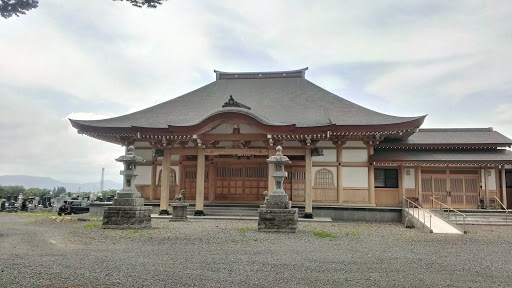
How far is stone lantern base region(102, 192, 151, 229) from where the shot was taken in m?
11.2

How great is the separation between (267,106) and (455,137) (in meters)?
9.59

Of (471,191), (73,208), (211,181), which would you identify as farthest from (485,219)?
(73,208)

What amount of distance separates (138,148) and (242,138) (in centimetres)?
587

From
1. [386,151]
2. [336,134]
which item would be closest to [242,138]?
[336,134]

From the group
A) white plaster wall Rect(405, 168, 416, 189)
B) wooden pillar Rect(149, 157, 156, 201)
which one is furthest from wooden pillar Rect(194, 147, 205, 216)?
white plaster wall Rect(405, 168, 416, 189)

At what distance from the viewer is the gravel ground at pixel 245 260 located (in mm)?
5168

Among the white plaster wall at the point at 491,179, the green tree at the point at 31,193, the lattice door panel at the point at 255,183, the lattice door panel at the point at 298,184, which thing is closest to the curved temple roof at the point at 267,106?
the lattice door panel at the point at 298,184

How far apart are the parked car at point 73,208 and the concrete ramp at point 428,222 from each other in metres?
16.2

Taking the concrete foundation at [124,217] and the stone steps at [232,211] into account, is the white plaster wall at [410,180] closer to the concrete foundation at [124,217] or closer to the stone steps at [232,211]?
the stone steps at [232,211]

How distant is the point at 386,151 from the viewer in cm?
1716

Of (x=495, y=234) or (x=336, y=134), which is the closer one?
(x=495, y=234)

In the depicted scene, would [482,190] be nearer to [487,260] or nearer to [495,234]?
[495,234]

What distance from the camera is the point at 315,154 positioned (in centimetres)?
1565

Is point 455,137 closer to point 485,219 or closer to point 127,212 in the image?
point 485,219
